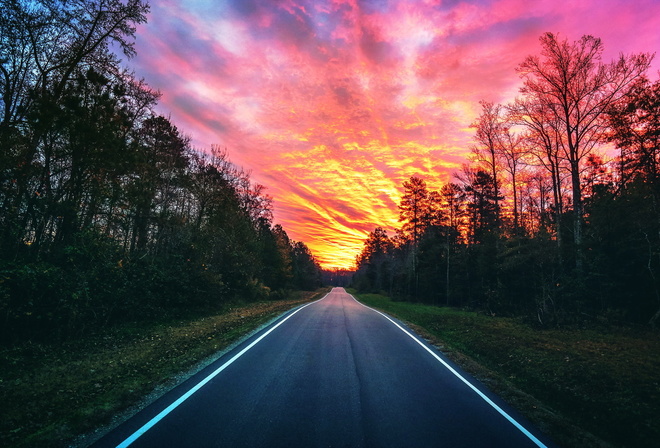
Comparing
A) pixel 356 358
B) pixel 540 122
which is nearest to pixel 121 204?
pixel 356 358

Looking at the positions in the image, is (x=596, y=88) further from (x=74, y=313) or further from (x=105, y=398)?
(x=74, y=313)

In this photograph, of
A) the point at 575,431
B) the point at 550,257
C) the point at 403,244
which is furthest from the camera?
the point at 403,244

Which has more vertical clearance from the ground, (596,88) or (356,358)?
(596,88)

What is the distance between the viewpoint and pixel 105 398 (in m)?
5.04

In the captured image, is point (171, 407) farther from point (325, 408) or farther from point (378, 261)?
point (378, 261)

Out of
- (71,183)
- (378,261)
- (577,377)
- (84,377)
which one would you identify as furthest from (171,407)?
(378,261)

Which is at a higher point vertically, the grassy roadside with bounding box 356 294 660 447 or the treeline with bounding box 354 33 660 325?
the treeline with bounding box 354 33 660 325

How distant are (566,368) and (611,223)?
39.1ft

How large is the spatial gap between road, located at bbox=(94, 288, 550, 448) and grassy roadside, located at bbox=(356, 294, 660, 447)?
78 centimetres

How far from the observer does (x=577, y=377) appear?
7152 millimetres

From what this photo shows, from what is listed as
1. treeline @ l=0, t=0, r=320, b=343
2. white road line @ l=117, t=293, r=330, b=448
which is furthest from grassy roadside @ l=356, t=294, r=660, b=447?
treeline @ l=0, t=0, r=320, b=343

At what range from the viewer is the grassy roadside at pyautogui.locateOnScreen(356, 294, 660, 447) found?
483 cm

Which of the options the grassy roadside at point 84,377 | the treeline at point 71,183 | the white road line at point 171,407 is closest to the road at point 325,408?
the white road line at point 171,407

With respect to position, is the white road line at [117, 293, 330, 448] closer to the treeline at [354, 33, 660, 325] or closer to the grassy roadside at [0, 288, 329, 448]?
the grassy roadside at [0, 288, 329, 448]
